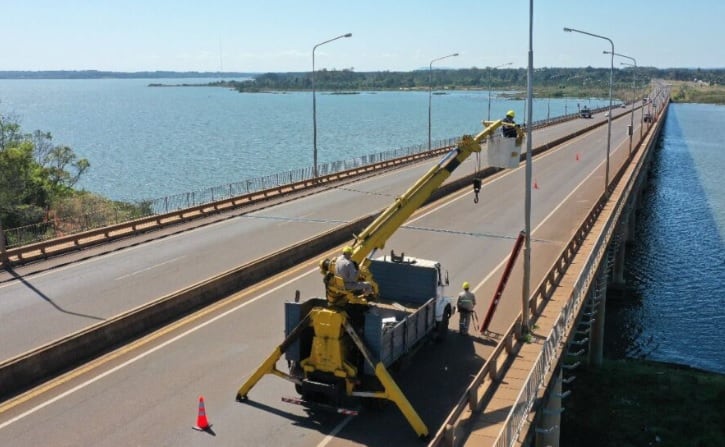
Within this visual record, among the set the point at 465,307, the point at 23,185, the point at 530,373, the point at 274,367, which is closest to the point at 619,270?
the point at 465,307

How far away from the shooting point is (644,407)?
2539 centimetres

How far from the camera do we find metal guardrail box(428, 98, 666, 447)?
12312 mm

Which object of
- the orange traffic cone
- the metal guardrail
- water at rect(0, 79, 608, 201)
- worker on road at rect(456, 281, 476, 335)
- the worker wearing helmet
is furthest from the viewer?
water at rect(0, 79, 608, 201)

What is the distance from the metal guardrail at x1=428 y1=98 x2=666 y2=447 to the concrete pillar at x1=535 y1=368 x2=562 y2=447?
36.5 inches

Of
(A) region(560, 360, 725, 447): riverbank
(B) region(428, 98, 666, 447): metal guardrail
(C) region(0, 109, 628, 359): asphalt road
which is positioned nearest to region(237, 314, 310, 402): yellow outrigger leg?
(B) region(428, 98, 666, 447): metal guardrail

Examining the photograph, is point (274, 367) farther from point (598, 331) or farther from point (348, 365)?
point (598, 331)

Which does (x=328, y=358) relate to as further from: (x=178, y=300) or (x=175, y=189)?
(x=175, y=189)

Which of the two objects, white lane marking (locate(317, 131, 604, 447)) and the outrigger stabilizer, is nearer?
the outrigger stabilizer

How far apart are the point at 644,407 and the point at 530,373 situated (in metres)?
13.5

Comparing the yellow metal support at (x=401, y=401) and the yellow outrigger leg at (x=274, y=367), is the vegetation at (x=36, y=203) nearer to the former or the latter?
the yellow outrigger leg at (x=274, y=367)

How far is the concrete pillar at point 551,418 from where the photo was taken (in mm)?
16431

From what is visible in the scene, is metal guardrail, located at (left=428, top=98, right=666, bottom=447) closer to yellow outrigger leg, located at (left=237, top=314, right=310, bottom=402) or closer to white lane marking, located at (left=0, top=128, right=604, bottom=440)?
white lane marking, located at (left=0, top=128, right=604, bottom=440)

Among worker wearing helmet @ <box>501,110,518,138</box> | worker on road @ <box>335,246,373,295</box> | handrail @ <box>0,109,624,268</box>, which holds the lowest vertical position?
handrail @ <box>0,109,624,268</box>

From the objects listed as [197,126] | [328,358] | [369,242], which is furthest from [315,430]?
[197,126]
